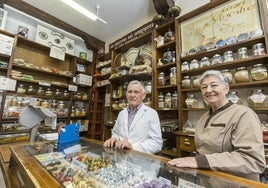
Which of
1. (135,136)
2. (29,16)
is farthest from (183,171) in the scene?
(29,16)

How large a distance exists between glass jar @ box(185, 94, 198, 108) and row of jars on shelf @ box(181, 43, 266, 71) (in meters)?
0.41

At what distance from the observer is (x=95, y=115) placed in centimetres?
383

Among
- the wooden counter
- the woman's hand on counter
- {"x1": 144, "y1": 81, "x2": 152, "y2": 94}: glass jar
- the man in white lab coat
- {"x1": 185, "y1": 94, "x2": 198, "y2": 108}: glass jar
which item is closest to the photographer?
the wooden counter

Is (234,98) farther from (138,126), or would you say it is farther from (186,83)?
(138,126)

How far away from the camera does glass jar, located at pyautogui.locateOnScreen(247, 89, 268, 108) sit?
156cm

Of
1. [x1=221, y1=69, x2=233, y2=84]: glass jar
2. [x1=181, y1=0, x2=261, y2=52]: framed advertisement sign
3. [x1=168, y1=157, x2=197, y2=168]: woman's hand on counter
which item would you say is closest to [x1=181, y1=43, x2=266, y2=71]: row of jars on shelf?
[x1=221, y1=69, x2=233, y2=84]: glass jar

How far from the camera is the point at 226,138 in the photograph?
964 millimetres

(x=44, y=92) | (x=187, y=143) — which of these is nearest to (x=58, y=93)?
(x=44, y=92)

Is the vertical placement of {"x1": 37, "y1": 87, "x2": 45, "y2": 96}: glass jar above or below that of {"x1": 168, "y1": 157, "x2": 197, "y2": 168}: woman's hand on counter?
above

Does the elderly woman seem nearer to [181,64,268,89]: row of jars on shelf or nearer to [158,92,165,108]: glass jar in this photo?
[181,64,268,89]: row of jars on shelf

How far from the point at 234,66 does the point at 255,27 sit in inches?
18.9

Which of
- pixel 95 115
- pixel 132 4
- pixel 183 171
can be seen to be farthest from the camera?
pixel 95 115

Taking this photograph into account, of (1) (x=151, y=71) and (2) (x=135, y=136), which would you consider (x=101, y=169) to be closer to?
(2) (x=135, y=136)

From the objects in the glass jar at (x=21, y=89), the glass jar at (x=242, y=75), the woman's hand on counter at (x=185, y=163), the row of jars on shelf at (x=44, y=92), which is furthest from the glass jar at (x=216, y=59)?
the glass jar at (x=21, y=89)
